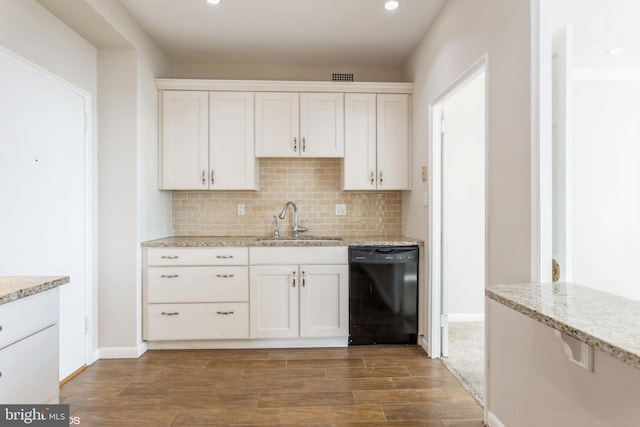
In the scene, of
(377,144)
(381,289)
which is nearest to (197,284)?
(381,289)

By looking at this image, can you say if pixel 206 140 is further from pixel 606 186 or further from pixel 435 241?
pixel 606 186

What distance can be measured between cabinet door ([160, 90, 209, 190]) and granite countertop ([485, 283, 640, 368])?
111 inches

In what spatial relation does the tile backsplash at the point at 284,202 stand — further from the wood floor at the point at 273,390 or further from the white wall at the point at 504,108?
the white wall at the point at 504,108

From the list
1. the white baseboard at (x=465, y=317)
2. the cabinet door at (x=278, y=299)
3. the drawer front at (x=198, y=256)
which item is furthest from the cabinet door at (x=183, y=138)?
the white baseboard at (x=465, y=317)

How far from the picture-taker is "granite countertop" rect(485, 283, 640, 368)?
81 cm

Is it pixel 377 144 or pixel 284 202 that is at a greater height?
pixel 377 144

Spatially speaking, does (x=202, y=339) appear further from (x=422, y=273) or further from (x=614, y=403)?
(x=614, y=403)

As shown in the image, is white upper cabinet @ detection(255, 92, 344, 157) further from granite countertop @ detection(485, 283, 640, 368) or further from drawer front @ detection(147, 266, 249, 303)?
granite countertop @ detection(485, 283, 640, 368)

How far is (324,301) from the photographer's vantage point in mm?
3062

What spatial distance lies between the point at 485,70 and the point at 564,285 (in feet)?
4.10

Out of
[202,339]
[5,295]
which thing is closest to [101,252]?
[202,339]

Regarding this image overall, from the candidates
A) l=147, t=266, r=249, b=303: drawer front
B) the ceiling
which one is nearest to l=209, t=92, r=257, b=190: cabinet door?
the ceiling

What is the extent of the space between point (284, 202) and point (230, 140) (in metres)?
0.84

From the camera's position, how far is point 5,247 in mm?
1975
